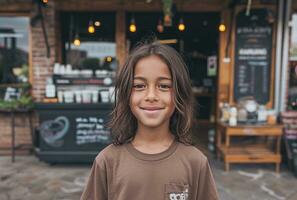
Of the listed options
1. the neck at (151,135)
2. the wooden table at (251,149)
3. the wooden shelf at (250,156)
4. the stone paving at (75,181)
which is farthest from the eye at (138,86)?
the wooden shelf at (250,156)

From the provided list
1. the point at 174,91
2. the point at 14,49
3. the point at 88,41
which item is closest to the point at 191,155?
the point at 174,91

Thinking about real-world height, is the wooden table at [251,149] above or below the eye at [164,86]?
below

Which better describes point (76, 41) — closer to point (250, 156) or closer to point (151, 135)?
point (250, 156)

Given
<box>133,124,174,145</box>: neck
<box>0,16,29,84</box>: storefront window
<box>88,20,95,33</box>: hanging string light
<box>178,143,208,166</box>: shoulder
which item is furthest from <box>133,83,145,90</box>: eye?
<box>0,16,29,84</box>: storefront window

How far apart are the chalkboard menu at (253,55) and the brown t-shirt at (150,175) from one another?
13.7ft

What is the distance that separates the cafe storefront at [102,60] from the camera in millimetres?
4887

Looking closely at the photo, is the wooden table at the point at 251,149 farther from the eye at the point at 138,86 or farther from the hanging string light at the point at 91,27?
the eye at the point at 138,86

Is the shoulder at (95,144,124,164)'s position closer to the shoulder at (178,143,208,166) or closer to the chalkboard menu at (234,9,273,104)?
the shoulder at (178,143,208,166)

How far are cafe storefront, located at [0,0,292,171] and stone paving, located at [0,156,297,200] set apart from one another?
24cm

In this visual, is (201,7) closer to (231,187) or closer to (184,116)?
(231,187)

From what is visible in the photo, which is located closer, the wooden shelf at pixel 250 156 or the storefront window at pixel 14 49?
the wooden shelf at pixel 250 156

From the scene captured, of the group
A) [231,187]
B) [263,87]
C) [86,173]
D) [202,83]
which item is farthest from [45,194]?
[202,83]

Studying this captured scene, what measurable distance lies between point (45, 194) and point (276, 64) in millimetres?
3940

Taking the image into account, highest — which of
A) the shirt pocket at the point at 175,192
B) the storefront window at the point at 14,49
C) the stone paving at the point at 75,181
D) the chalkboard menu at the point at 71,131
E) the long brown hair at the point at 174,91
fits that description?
the storefront window at the point at 14,49
